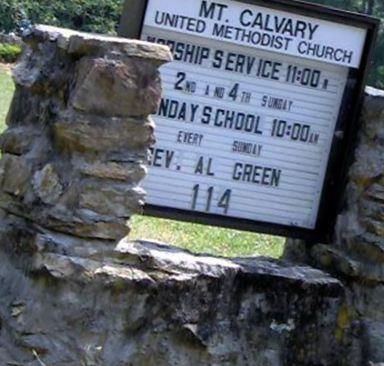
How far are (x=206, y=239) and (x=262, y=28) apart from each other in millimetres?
2972

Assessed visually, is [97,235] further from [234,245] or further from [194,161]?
[234,245]

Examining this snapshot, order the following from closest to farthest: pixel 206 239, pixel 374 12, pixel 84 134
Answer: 1. pixel 84 134
2. pixel 206 239
3. pixel 374 12

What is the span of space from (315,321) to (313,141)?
76 centimetres

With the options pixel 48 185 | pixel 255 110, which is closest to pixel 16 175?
pixel 48 185

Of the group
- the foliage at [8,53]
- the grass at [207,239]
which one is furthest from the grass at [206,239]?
the foliage at [8,53]

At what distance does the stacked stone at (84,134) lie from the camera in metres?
4.59

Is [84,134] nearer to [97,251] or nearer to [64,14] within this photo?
[97,251]

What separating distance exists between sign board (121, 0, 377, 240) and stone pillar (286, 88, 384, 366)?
67mm

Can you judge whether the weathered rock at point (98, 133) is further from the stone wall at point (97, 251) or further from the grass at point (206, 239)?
the grass at point (206, 239)

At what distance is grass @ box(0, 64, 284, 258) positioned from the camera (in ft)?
25.5

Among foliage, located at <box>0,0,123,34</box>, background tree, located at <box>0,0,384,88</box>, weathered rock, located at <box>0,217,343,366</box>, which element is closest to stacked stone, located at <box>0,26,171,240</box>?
weathered rock, located at <box>0,217,343,366</box>

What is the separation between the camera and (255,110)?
5309 millimetres

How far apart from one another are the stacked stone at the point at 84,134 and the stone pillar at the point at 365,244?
1061 mm

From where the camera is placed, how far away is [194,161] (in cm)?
525
